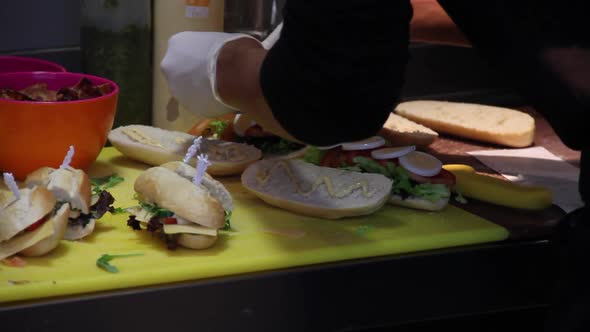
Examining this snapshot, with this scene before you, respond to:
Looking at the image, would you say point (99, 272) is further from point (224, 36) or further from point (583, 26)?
point (583, 26)

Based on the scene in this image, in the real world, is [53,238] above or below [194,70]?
below

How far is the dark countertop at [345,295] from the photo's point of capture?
35.6 inches

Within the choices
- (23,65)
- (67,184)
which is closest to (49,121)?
(67,184)

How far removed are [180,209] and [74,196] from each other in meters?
0.14

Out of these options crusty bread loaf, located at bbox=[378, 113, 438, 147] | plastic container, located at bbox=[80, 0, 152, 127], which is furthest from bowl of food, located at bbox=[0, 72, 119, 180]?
crusty bread loaf, located at bbox=[378, 113, 438, 147]

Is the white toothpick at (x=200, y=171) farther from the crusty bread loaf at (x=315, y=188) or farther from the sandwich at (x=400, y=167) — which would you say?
the sandwich at (x=400, y=167)

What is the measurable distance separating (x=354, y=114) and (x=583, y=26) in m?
0.28

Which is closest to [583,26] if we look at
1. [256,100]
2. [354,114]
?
[354,114]

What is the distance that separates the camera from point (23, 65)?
4.60 feet

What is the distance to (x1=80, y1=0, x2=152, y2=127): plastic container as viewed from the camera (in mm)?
1426

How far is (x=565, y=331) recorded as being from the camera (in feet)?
3.16

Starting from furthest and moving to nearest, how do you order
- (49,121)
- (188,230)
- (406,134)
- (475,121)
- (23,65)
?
(475,121) < (406,134) < (23,65) < (49,121) < (188,230)

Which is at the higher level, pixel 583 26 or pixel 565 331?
pixel 583 26

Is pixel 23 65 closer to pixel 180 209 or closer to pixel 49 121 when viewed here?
pixel 49 121
